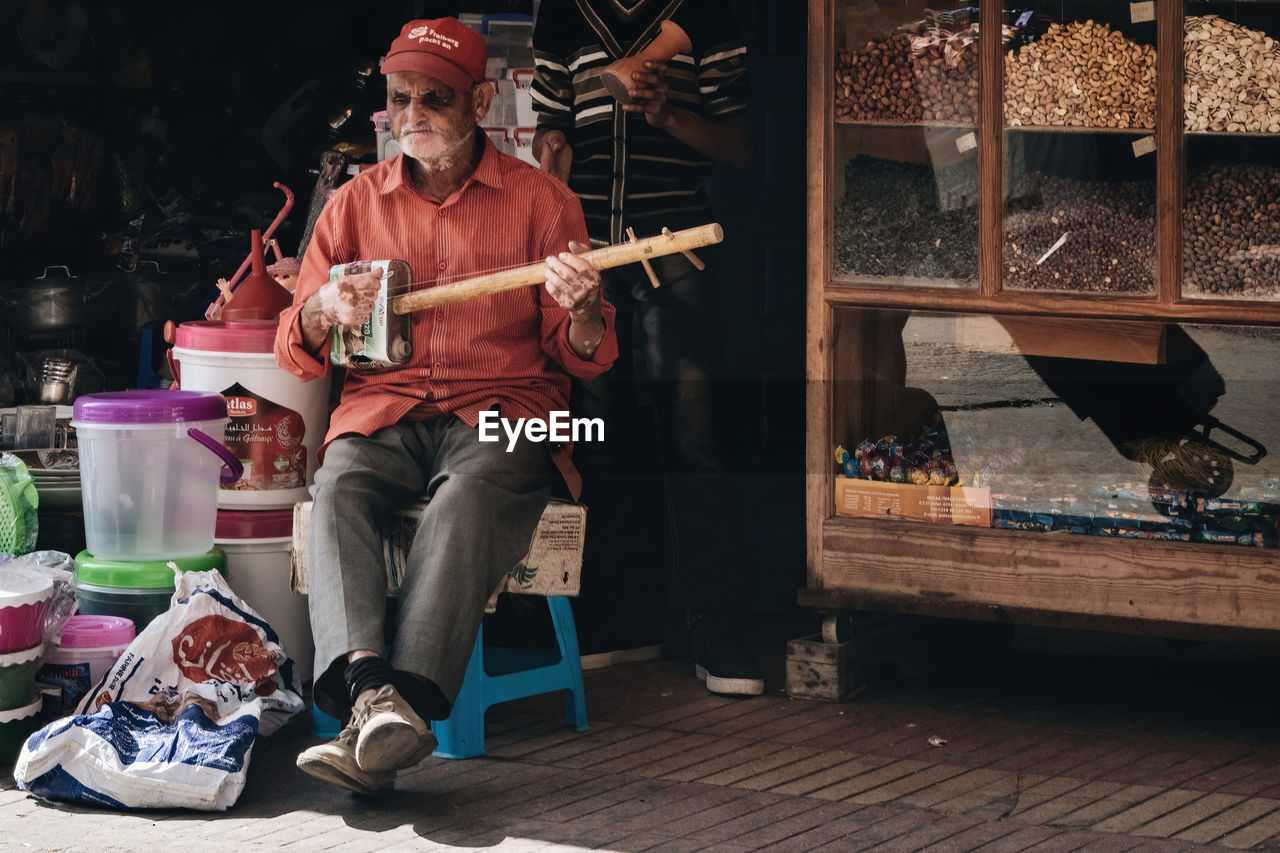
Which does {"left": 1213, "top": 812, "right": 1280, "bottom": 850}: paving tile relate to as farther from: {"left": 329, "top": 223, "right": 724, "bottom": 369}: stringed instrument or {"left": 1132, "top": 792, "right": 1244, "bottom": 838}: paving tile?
{"left": 329, "top": 223, "right": 724, "bottom": 369}: stringed instrument

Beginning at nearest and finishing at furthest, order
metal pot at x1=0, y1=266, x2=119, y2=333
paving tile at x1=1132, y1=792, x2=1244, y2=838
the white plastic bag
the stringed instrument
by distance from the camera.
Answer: paving tile at x1=1132, y1=792, x2=1244, y2=838
the white plastic bag
the stringed instrument
metal pot at x1=0, y1=266, x2=119, y2=333

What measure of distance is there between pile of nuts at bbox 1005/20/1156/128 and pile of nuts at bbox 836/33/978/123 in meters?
0.11

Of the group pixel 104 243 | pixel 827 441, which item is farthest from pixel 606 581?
pixel 104 243

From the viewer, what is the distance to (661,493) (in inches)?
199

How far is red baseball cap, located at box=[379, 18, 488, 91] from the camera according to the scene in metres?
4.12

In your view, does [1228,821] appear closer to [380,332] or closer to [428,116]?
[380,332]

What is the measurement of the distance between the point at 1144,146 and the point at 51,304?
13.2 ft

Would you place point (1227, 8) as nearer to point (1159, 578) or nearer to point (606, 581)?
point (1159, 578)

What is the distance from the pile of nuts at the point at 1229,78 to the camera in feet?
13.7

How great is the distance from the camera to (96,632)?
4.18 m

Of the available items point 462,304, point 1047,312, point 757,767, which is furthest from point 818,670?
point 462,304

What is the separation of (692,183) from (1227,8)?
1469 mm

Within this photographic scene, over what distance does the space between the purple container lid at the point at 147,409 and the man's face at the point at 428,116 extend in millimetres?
872

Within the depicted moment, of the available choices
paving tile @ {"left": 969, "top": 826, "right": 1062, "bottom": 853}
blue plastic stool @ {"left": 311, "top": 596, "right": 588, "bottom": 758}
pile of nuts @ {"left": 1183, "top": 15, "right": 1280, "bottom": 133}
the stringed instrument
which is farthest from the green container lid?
pile of nuts @ {"left": 1183, "top": 15, "right": 1280, "bottom": 133}
